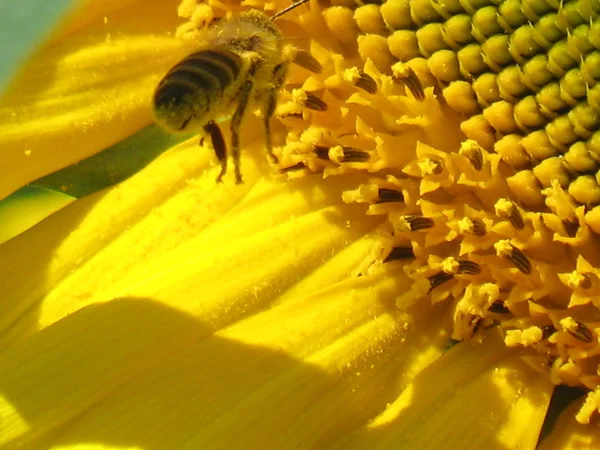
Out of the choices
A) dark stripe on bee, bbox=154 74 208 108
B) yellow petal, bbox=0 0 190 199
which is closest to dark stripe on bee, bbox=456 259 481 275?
dark stripe on bee, bbox=154 74 208 108

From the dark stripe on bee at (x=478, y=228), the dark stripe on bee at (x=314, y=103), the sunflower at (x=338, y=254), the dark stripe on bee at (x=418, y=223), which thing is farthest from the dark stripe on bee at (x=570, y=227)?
the dark stripe on bee at (x=314, y=103)

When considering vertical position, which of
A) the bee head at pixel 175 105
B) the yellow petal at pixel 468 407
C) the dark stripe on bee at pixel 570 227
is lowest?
the yellow petal at pixel 468 407

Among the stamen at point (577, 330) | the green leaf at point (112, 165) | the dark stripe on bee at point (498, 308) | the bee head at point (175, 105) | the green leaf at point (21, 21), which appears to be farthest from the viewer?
the green leaf at point (112, 165)

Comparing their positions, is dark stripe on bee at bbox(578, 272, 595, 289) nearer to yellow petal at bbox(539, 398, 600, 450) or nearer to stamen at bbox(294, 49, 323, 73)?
yellow petal at bbox(539, 398, 600, 450)

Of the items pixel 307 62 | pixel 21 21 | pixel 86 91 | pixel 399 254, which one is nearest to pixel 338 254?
pixel 399 254

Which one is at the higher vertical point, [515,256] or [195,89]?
[195,89]

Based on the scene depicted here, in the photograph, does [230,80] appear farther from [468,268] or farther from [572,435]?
[572,435]

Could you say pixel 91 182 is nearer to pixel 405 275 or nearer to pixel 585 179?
pixel 405 275

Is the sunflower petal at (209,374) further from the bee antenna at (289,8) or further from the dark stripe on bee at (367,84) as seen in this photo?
the bee antenna at (289,8)

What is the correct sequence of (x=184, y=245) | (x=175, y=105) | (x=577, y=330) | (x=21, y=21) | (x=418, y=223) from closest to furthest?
(x=21, y=21)
(x=175, y=105)
(x=577, y=330)
(x=418, y=223)
(x=184, y=245)
